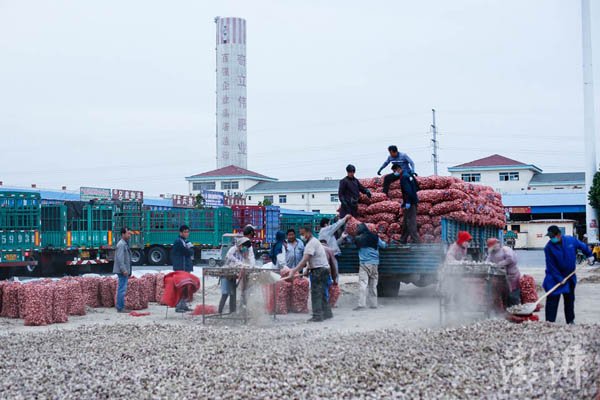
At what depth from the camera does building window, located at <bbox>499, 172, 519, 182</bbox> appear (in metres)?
74.1

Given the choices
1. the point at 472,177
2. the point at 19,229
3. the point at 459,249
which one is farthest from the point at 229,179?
the point at 459,249

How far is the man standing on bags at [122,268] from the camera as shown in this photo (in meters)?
15.2

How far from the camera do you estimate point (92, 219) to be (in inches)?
1098

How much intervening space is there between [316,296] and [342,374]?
5.73 metres

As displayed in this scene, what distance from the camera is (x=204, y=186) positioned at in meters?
82.5

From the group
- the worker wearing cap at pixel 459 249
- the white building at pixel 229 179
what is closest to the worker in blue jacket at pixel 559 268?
the worker wearing cap at pixel 459 249

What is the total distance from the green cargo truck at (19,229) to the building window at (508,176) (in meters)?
58.7

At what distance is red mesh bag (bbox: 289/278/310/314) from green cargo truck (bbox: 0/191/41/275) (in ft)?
35.1

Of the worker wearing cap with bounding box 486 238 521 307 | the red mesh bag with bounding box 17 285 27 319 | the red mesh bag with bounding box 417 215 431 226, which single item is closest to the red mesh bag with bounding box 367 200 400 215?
the red mesh bag with bounding box 417 215 431 226

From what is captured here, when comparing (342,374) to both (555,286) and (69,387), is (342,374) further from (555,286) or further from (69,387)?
(555,286)

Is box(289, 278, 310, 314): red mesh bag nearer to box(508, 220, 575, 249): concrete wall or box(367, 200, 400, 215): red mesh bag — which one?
box(367, 200, 400, 215): red mesh bag

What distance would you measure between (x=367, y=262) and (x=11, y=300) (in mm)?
7165

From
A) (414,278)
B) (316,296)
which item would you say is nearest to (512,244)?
(414,278)

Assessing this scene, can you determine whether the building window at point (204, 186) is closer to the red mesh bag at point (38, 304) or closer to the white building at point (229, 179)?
the white building at point (229, 179)
